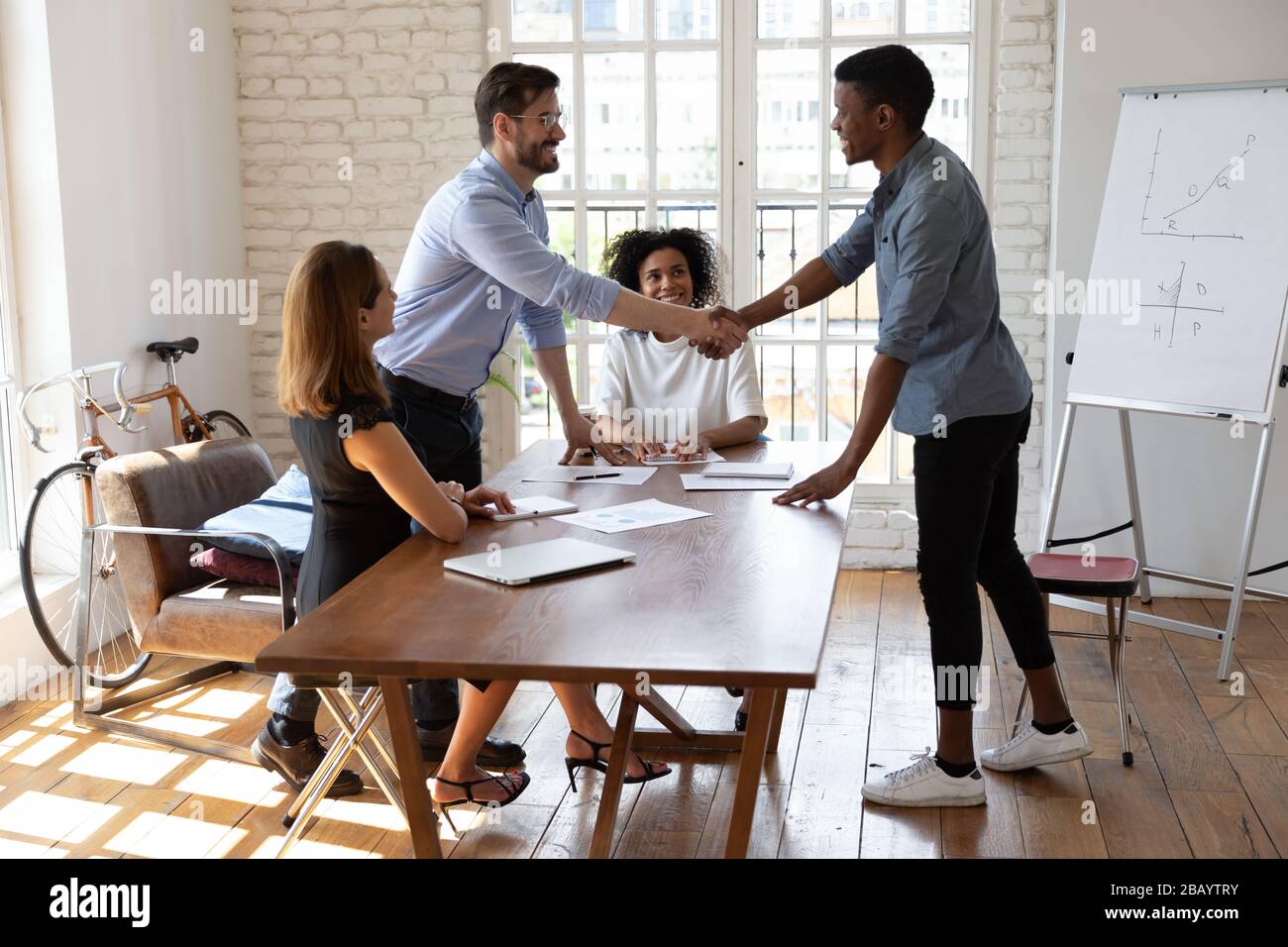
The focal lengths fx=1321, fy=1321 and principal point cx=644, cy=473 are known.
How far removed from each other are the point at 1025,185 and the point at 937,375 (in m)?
2.40

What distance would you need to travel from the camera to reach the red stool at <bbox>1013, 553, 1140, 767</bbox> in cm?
342

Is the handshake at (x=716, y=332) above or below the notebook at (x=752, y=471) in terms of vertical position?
above

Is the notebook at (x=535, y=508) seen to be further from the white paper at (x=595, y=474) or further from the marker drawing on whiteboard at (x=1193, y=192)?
the marker drawing on whiteboard at (x=1193, y=192)

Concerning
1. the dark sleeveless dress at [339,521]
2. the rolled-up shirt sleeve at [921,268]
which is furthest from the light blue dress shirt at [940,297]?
the dark sleeveless dress at [339,521]

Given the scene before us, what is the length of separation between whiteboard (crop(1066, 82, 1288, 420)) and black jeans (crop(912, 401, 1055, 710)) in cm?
142

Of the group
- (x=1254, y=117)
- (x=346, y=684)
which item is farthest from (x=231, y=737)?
(x=1254, y=117)

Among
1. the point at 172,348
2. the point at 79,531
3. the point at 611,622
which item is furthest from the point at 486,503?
the point at 172,348

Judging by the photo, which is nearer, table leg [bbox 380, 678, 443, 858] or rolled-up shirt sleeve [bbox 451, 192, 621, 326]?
table leg [bbox 380, 678, 443, 858]

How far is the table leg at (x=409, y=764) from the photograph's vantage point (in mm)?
2217

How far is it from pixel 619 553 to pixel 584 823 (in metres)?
0.93

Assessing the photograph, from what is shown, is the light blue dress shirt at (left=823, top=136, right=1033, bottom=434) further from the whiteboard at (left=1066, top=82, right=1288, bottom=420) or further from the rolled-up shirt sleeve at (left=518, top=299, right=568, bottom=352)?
the whiteboard at (left=1066, top=82, right=1288, bottom=420)

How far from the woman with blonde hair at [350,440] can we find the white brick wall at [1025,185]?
9.61 ft

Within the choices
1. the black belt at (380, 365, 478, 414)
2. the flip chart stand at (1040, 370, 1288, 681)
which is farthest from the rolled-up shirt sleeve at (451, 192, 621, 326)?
the flip chart stand at (1040, 370, 1288, 681)

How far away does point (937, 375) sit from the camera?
116 inches
